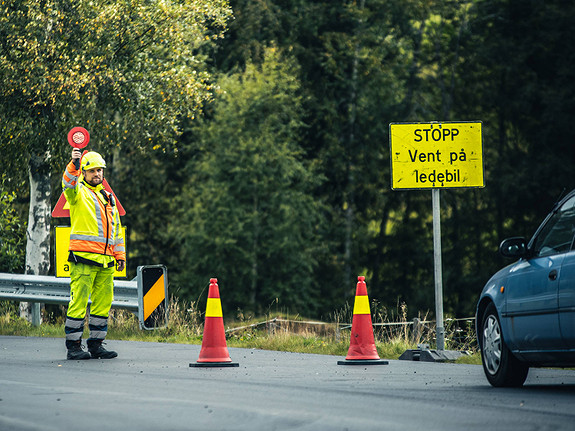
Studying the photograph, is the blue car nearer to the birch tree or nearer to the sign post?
the sign post

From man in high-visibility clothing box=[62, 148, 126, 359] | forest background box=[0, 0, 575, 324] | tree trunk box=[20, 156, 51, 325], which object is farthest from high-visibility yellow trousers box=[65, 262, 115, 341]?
forest background box=[0, 0, 575, 324]

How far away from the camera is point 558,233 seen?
29.6 ft

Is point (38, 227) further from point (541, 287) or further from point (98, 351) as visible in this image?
point (541, 287)

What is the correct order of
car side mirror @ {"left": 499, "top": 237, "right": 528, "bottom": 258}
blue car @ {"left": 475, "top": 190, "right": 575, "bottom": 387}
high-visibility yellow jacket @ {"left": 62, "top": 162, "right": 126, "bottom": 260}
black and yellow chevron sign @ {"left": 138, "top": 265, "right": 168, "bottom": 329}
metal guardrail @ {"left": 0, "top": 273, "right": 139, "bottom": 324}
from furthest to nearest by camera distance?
1. metal guardrail @ {"left": 0, "top": 273, "right": 139, "bottom": 324}
2. black and yellow chevron sign @ {"left": 138, "top": 265, "right": 168, "bottom": 329}
3. high-visibility yellow jacket @ {"left": 62, "top": 162, "right": 126, "bottom": 260}
4. car side mirror @ {"left": 499, "top": 237, "right": 528, "bottom": 258}
5. blue car @ {"left": 475, "top": 190, "right": 575, "bottom": 387}

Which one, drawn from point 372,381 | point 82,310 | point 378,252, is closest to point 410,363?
point 372,381

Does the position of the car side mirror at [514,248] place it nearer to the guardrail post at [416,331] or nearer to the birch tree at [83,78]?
the guardrail post at [416,331]

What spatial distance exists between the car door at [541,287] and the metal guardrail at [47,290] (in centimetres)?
765

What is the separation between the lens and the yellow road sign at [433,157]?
43.4 ft

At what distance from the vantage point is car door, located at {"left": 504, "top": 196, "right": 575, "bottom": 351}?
8672 mm

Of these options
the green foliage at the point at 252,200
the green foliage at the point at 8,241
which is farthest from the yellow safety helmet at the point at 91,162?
the green foliage at the point at 252,200

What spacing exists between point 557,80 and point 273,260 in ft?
37.1

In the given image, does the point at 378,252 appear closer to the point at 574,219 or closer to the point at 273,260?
the point at 273,260

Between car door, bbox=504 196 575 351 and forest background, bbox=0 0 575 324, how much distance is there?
25.3 metres

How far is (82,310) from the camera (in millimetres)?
11891
